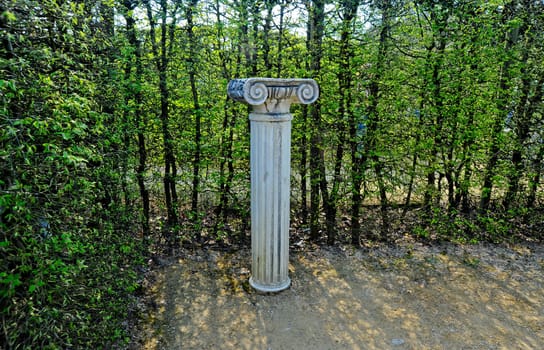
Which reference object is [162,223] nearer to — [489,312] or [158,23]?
[158,23]

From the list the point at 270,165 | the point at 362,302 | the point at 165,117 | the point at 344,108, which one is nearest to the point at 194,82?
the point at 165,117

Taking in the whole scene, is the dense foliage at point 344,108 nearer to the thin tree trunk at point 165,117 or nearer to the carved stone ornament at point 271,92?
the thin tree trunk at point 165,117

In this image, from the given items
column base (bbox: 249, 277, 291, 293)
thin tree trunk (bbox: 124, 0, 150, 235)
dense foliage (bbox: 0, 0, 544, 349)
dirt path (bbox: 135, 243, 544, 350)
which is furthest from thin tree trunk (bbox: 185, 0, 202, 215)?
column base (bbox: 249, 277, 291, 293)

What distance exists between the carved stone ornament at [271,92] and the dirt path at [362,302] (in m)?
2.10

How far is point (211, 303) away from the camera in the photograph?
418cm

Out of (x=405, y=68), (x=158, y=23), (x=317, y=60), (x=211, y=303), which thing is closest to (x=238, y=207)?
(x=211, y=303)

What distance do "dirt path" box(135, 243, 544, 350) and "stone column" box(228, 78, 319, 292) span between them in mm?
338

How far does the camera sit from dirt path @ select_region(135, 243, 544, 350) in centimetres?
360

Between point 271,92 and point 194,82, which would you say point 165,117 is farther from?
point 271,92

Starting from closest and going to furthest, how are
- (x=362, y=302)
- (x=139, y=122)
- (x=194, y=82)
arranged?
(x=362, y=302), (x=139, y=122), (x=194, y=82)

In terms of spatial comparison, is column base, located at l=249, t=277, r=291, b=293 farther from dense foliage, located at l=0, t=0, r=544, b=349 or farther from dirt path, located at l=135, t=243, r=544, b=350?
dense foliage, located at l=0, t=0, r=544, b=349

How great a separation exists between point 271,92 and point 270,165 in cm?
76

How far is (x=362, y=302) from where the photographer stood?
4219 millimetres

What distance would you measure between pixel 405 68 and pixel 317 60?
4.22 ft
